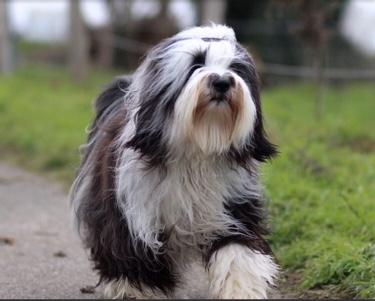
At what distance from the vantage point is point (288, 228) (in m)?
6.29

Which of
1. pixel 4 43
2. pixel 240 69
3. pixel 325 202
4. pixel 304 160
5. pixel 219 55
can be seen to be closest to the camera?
pixel 219 55

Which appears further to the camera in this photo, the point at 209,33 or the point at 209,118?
the point at 209,33

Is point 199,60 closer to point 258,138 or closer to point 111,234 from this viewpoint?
point 258,138

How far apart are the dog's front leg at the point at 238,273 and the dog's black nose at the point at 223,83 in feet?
2.70

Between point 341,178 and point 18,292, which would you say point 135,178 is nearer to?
point 18,292

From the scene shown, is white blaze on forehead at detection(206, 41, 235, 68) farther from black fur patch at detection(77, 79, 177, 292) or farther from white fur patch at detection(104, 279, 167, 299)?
white fur patch at detection(104, 279, 167, 299)

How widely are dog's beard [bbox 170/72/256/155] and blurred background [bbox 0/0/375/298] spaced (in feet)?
4.14

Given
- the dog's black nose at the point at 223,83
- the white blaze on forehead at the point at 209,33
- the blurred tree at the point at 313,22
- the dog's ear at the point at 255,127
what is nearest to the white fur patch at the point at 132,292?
the dog's ear at the point at 255,127

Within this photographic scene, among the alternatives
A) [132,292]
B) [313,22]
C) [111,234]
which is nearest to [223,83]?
[111,234]

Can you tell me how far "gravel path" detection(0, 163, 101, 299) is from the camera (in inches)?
209

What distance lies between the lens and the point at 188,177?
448cm

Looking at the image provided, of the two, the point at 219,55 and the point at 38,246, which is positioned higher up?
the point at 219,55

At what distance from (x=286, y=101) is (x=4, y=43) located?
5.74m

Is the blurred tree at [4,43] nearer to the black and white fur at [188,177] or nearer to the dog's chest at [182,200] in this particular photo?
the black and white fur at [188,177]
